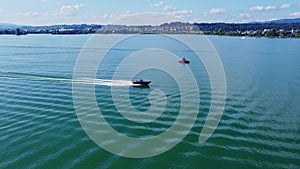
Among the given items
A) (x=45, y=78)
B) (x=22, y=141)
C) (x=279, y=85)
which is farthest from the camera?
(x=45, y=78)

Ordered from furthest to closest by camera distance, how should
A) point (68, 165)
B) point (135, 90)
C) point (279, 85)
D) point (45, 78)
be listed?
point (45, 78)
point (279, 85)
point (135, 90)
point (68, 165)

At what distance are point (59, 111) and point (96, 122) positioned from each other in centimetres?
364

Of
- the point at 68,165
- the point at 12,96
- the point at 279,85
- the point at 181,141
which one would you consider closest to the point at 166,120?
the point at 181,141

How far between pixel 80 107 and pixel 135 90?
7.12 m

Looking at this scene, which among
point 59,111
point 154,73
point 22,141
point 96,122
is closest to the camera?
point 22,141

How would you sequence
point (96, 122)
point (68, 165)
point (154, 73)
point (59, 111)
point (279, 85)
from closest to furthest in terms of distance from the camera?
point (68, 165), point (96, 122), point (59, 111), point (279, 85), point (154, 73)

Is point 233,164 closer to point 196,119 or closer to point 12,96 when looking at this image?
point 196,119

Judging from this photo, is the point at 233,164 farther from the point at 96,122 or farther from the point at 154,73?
the point at 154,73

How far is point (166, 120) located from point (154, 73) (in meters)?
18.5

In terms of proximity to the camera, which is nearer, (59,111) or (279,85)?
(59,111)

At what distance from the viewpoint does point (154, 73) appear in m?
39.4

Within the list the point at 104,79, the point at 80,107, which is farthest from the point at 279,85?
the point at 80,107

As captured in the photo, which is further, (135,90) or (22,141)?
(135,90)

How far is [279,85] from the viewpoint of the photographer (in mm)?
32375
